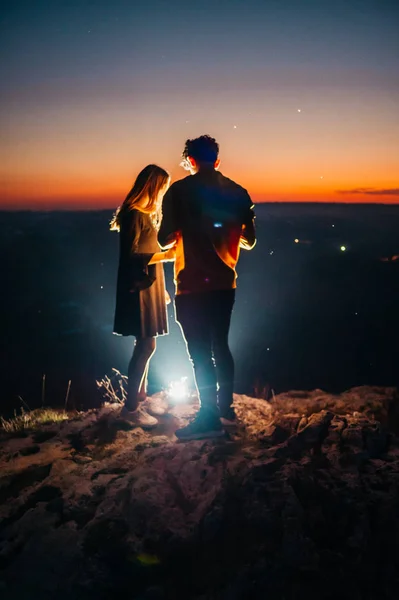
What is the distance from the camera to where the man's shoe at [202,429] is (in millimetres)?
3686

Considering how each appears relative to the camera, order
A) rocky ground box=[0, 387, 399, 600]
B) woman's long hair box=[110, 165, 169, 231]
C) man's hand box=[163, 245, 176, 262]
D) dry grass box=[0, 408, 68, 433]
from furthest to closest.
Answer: dry grass box=[0, 408, 68, 433], woman's long hair box=[110, 165, 169, 231], man's hand box=[163, 245, 176, 262], rocky ground box=[0, 387, 399, 600]

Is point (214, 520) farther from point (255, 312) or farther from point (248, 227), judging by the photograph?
point (255, 312)

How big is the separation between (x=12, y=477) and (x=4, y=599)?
121 centimetres

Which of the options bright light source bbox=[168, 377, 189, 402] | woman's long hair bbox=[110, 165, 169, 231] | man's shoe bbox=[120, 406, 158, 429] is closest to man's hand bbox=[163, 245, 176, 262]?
woman's long hair bbox=[110, 165, 169, 231]

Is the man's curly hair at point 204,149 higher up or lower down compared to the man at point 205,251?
higher up

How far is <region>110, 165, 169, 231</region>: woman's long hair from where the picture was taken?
158 inches

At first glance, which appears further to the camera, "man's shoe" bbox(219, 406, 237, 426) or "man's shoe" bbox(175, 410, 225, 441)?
"man's shoe" bbox(219, 406, 237, 426)

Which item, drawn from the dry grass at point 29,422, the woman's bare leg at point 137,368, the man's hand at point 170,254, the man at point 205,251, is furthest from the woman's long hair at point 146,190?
the dry grass at point 29,422

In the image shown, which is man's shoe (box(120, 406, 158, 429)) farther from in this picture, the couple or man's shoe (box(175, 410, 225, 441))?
man's shoe (box(175, 410, 225, 441))

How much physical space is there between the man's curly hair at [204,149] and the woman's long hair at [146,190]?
0.52 meters

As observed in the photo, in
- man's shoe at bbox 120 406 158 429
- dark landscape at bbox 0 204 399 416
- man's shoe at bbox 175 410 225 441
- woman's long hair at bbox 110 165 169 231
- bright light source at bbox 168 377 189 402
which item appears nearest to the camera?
man's shoe at bbox 175 410 225 441

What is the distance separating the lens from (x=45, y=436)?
4.08 metres

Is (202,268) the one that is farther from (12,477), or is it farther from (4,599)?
(4,599)

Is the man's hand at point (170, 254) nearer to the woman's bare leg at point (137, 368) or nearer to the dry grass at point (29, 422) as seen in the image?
the woman's bare leg at point (137, 368)
